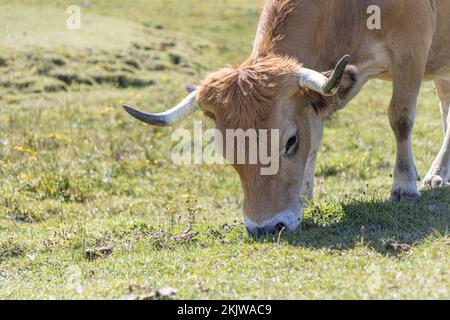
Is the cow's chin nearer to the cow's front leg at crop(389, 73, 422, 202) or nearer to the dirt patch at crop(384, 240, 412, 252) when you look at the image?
the dirt patch at crop(384, 240, 412, 252)

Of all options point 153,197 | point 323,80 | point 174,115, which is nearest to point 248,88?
point 323,80

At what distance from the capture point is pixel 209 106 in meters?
6.96

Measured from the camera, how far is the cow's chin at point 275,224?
6.72 meters

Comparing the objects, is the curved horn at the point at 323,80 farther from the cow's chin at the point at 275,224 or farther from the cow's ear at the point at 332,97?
the cow's chin at the point at 275,224

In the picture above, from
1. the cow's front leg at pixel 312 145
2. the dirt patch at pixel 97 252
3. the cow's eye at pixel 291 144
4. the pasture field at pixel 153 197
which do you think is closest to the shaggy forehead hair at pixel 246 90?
the cow's eye at pixel 291 144

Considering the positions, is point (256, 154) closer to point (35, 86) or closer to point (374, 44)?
point (374, 44)

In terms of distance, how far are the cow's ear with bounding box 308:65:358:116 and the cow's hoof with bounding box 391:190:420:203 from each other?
1258 mm

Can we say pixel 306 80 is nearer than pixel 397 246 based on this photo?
No

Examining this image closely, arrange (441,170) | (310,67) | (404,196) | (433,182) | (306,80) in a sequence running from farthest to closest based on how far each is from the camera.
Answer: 1. (441,170)
2. (433,182)
3. (404,196)
4. (310,67)
5. (306,80)

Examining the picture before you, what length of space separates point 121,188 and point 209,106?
181 inches

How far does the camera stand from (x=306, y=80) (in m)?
6.89

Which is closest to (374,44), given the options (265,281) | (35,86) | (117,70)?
(265,281)

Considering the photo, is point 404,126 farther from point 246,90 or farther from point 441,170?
point 246,90

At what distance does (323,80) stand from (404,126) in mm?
1810
